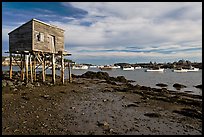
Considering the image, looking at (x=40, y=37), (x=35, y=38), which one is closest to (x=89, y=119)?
(x=35, y=38)

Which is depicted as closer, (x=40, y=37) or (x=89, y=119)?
(x=89, y=119)

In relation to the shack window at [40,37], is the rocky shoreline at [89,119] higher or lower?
lower

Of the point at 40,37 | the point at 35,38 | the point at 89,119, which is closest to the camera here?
the point at 89,119

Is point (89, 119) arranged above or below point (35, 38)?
below

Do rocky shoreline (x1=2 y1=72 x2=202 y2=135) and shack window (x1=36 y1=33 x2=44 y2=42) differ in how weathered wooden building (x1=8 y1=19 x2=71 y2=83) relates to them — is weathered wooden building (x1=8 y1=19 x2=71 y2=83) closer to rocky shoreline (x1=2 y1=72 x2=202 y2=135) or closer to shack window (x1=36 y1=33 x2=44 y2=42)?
shack window (x1=36 y1=33 x2=44 y2=42)

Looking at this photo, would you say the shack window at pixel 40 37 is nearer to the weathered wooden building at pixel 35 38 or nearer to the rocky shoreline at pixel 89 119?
the weathered wooden building at pixel 35 38

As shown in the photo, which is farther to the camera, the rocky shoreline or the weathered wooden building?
the weathered wooden building

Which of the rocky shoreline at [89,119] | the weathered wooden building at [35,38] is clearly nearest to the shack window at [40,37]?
the weathered wooden building at [35,38]

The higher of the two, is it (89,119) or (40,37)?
(40,37)

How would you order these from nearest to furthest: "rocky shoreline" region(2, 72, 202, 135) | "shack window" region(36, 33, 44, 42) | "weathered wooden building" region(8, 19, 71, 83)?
"rocky shoreline" region(2, 72, 202, 135) → "weathered wooden building" region(8, 19, 71, 83) → "shack window" region(36, 33, 44, 42)

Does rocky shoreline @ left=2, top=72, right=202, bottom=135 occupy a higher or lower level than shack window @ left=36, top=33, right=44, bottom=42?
lower

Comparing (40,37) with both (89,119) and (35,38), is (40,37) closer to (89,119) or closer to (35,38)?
(35,38)

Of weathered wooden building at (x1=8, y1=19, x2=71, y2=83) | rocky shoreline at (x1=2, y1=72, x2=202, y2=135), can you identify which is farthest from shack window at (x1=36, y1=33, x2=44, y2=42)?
rocky shoreline at (x1=2, y1=72, x2=202, y2=135)

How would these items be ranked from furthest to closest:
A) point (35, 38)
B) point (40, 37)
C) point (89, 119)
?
1. point (40, 37)
2. point (35, 38)
3. point (89, 119)
